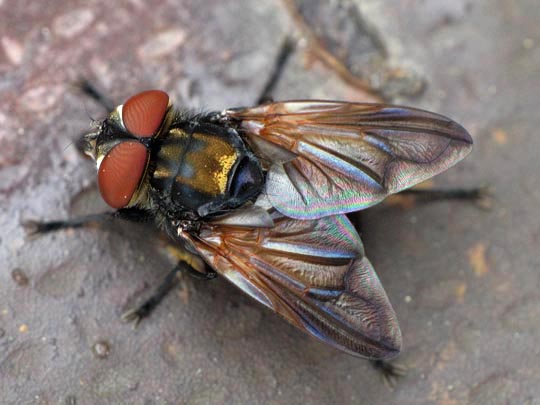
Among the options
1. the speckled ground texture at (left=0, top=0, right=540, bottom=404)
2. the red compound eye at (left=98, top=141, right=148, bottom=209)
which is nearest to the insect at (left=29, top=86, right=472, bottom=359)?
the red compound eye at (left=98, top=141, right=148, bottom=209)

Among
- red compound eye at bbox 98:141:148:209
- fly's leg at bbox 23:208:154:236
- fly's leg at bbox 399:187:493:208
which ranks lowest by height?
fly's leg at bbox 399:187:493:208

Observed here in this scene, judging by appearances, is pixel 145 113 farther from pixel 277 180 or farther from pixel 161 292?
pixel 161 292

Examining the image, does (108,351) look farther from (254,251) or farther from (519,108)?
(519,108)

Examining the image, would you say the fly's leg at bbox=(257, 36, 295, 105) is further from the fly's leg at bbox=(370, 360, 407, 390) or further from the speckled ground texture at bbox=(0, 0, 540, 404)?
the fly's leg at bbox=(370, 360, 407, 390)

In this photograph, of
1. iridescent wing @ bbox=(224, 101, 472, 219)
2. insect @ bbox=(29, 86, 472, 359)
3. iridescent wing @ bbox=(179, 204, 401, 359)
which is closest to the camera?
iridescent wing @ bbox=(179, 204, 401, 359)

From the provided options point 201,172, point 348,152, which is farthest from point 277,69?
point 201,172

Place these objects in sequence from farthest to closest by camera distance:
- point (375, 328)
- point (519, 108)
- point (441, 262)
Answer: point (519, 108) < point (441, 262) < point (375, 328)

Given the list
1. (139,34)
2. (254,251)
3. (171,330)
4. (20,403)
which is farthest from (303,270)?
(139,34)
